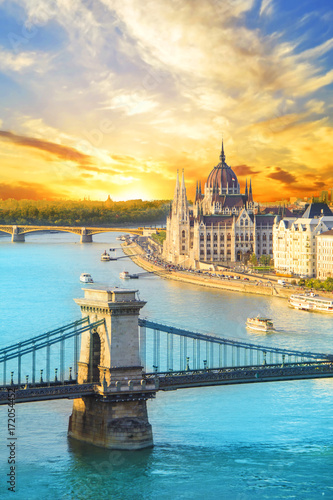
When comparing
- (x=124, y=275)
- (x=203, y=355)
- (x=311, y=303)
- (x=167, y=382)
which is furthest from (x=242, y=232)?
(x=167, y=382)

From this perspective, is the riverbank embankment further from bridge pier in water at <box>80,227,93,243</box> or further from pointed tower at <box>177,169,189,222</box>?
bridge pier in water at <box>80,227,93,243</box>

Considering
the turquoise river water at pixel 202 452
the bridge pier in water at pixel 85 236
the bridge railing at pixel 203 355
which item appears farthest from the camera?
the bridge pier in water at pixel 85 236

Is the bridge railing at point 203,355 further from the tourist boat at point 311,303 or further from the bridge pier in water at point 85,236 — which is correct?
the bridge pier in water at point 85,236

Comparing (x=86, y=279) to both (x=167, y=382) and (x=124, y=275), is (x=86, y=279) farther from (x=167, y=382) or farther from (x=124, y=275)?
(x=167, y=382)

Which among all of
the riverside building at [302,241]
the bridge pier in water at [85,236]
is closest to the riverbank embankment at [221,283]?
the riverside building at [302,241]

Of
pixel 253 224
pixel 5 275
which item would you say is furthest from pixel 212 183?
pixel 5 275
